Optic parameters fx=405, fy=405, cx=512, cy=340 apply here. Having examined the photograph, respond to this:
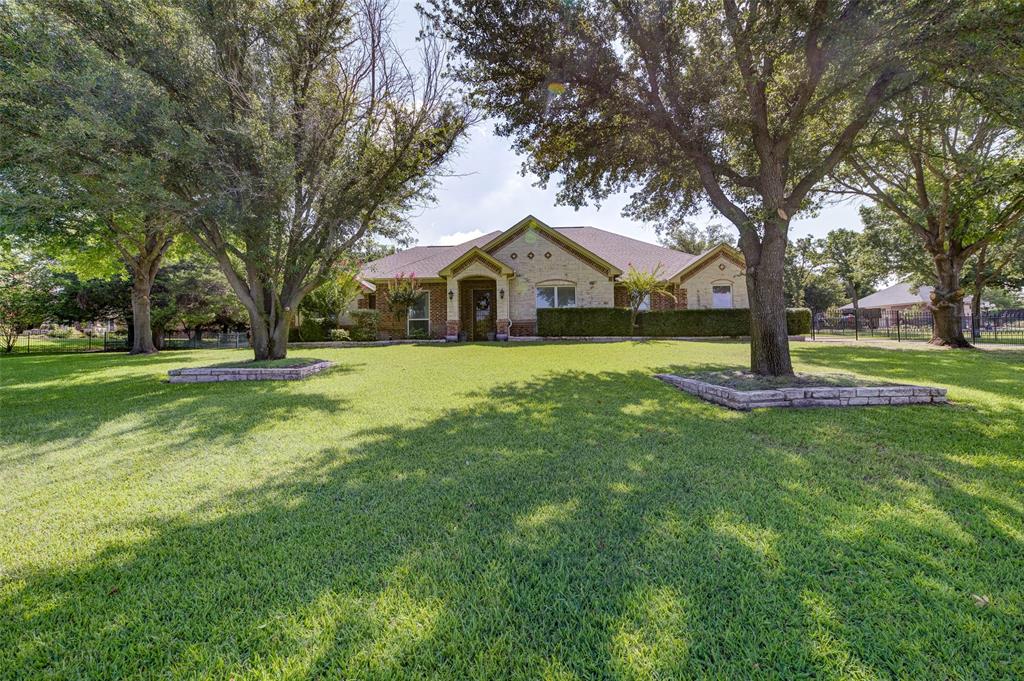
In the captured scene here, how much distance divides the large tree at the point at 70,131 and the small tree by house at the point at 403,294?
11.2 metres

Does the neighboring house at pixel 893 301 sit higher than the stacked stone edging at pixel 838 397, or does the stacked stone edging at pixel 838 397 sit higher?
the neighboring house at pixel 893 301

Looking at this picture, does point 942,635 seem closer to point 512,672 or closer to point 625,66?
point 512,672

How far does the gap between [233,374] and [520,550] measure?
8783 mm

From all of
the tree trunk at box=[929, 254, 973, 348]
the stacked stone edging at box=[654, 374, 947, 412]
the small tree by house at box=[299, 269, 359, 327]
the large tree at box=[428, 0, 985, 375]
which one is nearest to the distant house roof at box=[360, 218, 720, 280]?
the small tree by house at box=[299, 269, 359, 327]

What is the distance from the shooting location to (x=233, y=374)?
8609mm

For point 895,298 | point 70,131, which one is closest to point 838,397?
point 70,131

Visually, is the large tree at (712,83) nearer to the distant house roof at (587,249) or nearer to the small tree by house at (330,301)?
the distant house roof at (587,249)

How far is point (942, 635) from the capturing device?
1582 millimetres

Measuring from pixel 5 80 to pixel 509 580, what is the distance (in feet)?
34.6

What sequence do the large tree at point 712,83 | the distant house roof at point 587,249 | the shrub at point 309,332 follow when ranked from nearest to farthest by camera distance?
the large tree at point 712,83 → the shrub at point 309,332 → the distant house roof at point 587,249

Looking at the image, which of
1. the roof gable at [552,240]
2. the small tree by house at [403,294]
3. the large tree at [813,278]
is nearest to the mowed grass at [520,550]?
the small tree by house at [403,294]

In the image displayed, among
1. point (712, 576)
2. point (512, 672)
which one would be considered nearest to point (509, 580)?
point (512, 672)

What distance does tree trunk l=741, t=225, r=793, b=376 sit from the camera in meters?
6.70

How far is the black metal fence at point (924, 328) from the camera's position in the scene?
18.9 metres
